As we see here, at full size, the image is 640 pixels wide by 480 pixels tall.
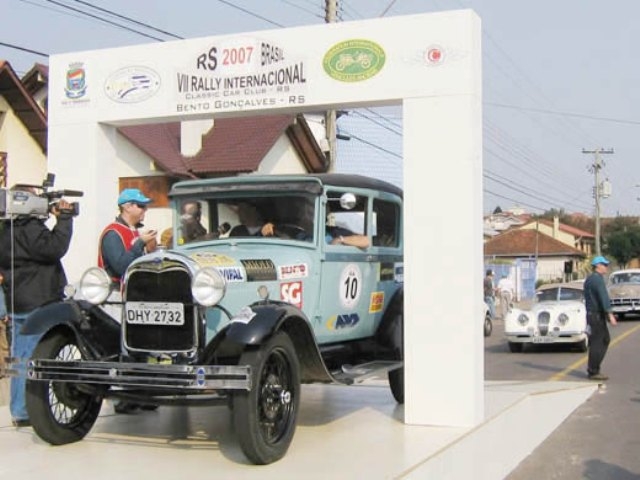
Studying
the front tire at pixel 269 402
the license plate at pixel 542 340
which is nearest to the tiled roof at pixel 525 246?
the license plate at pixel 542 340

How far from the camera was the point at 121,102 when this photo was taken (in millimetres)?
7746

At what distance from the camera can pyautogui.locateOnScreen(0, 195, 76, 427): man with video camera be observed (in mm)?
6543

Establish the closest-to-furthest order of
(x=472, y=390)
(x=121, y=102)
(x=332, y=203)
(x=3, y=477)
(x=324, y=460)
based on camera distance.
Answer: (x=3, y=477) < (x=324, y=460) < (x=472, y=390) < (x=332, y=203) < (x=121, y=102)

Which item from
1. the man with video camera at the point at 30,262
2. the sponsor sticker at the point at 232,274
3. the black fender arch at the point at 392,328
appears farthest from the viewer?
the black fender arch at the point at 392,328

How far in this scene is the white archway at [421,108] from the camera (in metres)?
6.79

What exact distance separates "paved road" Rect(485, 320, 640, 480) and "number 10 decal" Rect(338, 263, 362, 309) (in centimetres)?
199

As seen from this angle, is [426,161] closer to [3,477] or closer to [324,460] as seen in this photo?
[324,460]

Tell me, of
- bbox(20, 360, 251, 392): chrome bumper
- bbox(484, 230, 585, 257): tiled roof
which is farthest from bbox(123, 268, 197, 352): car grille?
bbox(484, 230, 585, 257): tiled roof

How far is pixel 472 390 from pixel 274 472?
2.07 metres

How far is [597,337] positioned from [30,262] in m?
8.71

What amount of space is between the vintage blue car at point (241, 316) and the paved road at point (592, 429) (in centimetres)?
154

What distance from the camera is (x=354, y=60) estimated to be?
23.0 ft

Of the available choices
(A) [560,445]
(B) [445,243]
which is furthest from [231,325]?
(A) [560,445]

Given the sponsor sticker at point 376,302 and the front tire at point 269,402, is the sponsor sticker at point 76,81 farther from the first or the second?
the front tire at point 269,402
